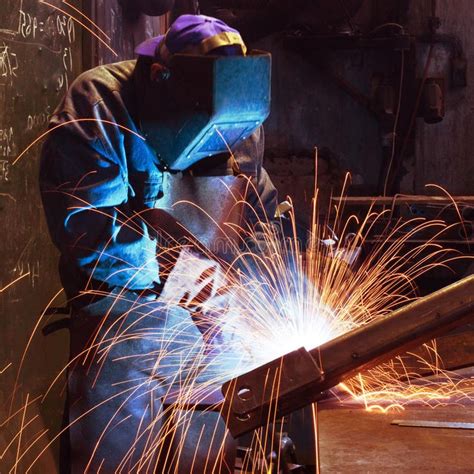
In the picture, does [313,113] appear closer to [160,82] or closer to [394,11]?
[394,11]

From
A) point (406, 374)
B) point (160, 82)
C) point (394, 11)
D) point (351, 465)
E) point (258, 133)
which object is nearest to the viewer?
point (351, 465)

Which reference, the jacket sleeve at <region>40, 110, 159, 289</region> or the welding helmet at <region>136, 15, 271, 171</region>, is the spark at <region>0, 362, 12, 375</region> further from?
the welding helmet at <region>136, 15, 271, 171</region>

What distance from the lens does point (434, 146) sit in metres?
7.27

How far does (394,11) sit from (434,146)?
1.08m

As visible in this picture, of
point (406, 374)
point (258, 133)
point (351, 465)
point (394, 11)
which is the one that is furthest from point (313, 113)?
point (351, 465)

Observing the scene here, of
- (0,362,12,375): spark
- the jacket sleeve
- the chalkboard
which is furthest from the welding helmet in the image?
(0,362,12,375): spark

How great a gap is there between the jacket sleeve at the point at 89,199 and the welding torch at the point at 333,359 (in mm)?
933

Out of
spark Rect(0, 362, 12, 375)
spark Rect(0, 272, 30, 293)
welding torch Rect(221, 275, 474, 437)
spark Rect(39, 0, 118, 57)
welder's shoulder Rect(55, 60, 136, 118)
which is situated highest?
spark Rect(39, 0, 118, 57)

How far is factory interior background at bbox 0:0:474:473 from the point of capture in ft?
7.69

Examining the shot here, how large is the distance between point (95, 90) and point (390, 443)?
1.27m

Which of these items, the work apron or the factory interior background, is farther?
the work apron

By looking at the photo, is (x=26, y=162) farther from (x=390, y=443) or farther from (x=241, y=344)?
(x=390, y=443)

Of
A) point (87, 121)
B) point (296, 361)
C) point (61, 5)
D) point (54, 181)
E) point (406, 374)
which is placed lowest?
point (406, 374)

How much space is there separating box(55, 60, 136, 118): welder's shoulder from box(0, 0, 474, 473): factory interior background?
0.23 m
